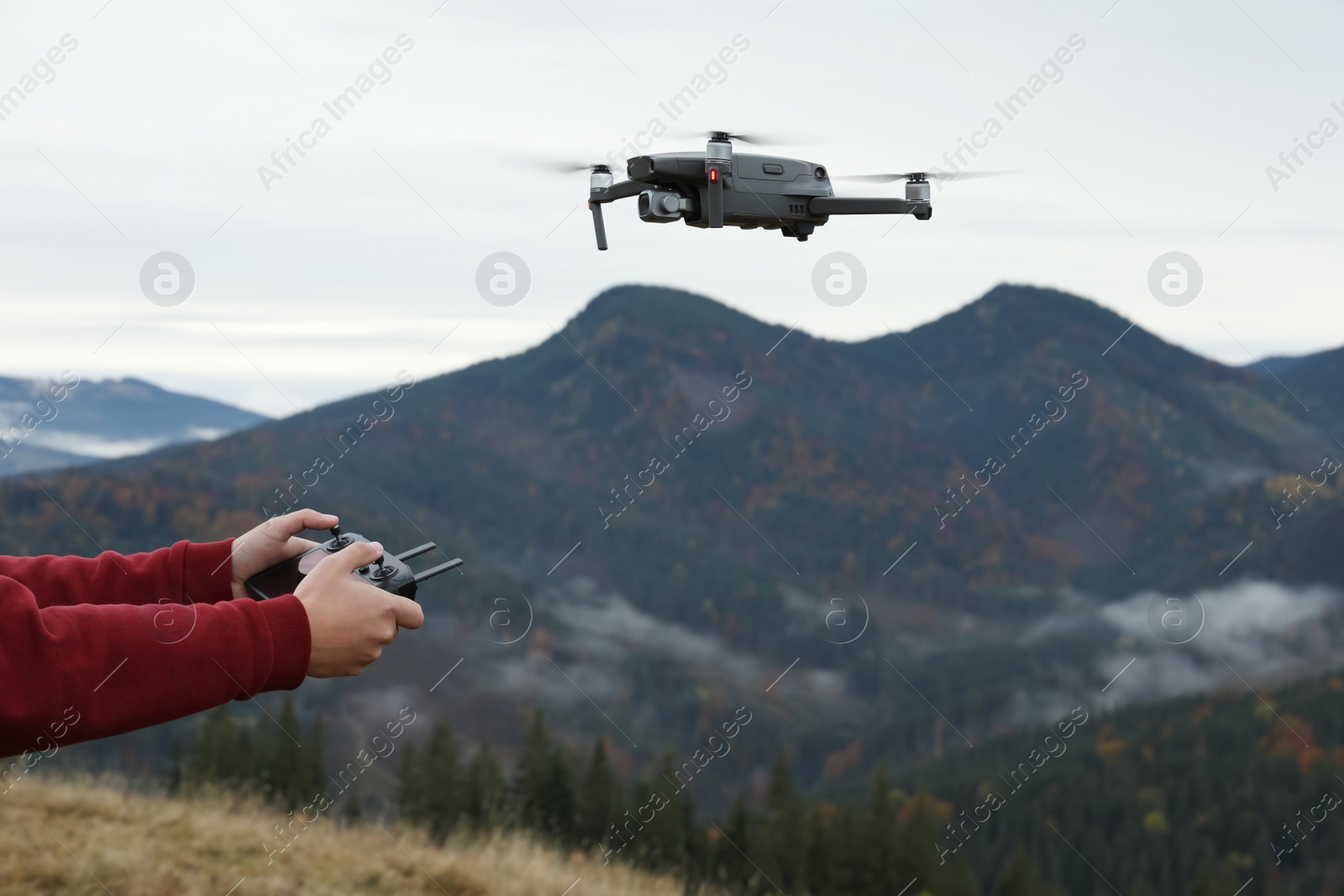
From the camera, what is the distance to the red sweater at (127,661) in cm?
220

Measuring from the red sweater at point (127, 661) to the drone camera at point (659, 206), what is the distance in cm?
390

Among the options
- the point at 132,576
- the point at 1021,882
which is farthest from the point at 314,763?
the point at 132,576

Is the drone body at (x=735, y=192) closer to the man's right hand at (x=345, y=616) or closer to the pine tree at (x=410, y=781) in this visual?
the man's right hand at (x=345, y=616)

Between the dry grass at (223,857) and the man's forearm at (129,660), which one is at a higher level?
the man's forearm at (129,660)

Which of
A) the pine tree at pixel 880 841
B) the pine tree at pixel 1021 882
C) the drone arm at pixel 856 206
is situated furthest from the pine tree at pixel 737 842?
the drone arm at pixel 856 206

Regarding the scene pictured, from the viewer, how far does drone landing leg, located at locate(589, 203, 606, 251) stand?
6008mm

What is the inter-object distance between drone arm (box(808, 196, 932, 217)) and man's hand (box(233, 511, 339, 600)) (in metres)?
3.90

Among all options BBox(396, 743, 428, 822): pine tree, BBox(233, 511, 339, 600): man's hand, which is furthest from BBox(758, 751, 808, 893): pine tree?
BBox(233, 511, 339, 600): man's hand

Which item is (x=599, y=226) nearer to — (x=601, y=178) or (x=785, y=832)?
(x=601, y=178)

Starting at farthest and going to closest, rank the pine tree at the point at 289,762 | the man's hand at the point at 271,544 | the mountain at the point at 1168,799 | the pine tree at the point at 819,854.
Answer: the mountain at the point at 1168,799 → the pine tree at the point at 819,854 → the pine tree at the point at 289,762 → the man's hand at the point at 271,544

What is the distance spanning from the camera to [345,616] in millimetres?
2502

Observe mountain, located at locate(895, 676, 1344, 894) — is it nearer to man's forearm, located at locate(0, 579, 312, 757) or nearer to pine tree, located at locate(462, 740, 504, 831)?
pine tree, located at locate(462, 740, 504, 831)

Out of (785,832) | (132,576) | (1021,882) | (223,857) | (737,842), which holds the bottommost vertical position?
(1021,882)

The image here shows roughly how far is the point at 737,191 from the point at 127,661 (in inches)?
179
